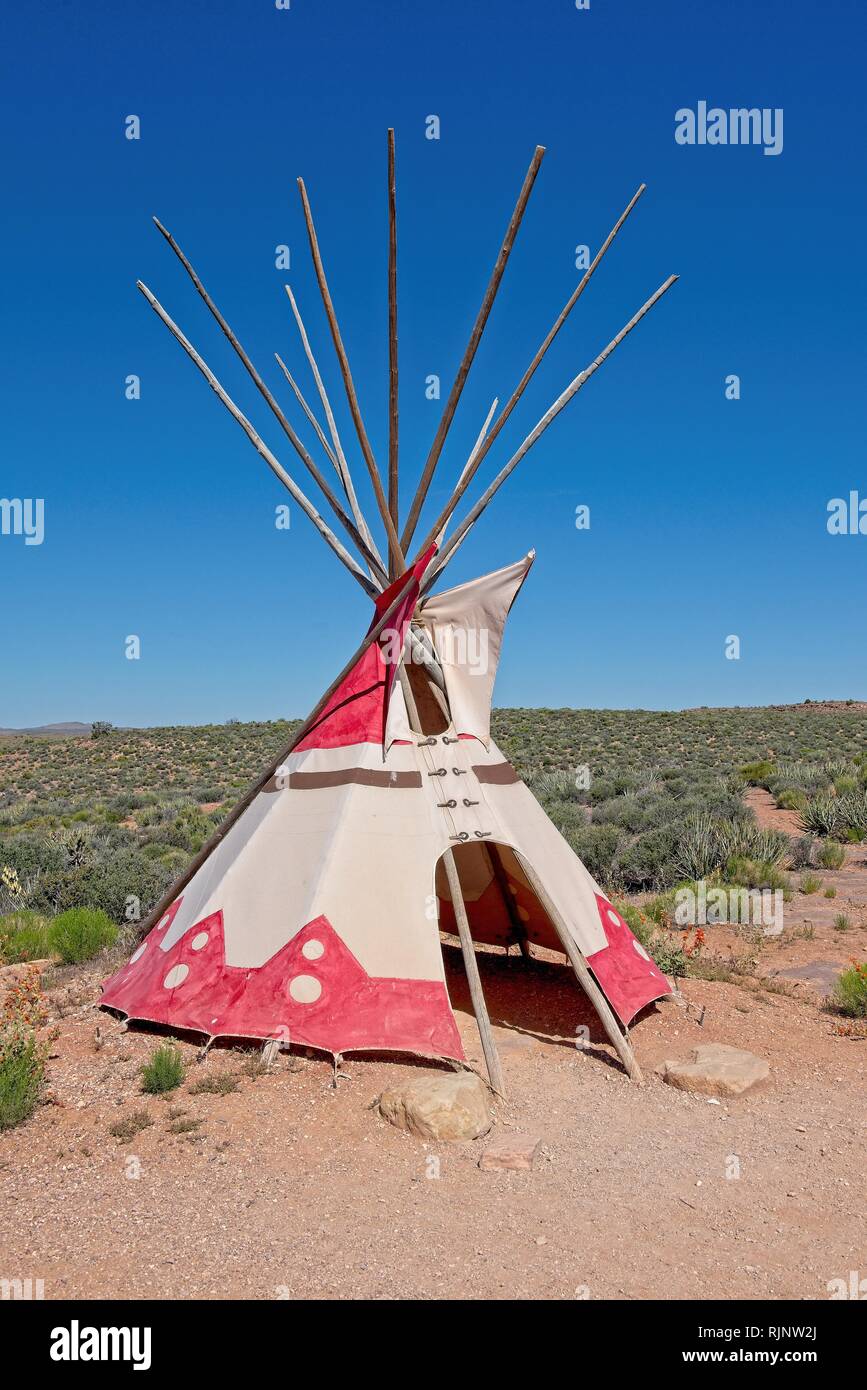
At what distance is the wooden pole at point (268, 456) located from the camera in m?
7.96

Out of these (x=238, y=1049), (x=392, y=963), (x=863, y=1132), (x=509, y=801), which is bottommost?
(x=863, y=1132)

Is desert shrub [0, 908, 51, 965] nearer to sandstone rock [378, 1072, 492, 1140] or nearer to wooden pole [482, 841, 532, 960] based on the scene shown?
wooden pole [482, 841, 532, 960]

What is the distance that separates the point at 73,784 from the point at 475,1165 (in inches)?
1166

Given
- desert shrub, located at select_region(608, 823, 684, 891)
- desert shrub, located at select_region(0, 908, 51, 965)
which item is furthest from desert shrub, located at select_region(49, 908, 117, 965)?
desert shrub, located at select_region(608, 823, 684, 891)

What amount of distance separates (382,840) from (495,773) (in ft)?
4.26

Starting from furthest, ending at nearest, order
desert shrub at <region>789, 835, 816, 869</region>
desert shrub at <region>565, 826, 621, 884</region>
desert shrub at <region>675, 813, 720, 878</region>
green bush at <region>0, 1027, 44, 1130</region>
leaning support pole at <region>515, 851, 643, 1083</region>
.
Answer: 1. desert shrub at <region>789, 835, 816, 869</region>
2. desert shrub at <region>565, 826, 621, 884</region>
3. desert shrub at <region>675, 813, 720, 878</region>
4. leaning support pole at <region>515, 851, 643, 1083</region>
5. green bush at <region>0, 1027, 44, 1130</region>

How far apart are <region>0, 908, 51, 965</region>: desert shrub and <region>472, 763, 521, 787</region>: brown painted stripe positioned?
556 cm

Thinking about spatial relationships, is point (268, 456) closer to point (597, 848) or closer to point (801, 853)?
point (597, 848)

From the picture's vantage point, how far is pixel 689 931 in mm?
11016

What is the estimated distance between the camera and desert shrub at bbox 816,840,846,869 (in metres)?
15.3

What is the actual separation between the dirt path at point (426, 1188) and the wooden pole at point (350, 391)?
414 cm

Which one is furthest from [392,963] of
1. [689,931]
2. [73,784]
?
[73,784]
